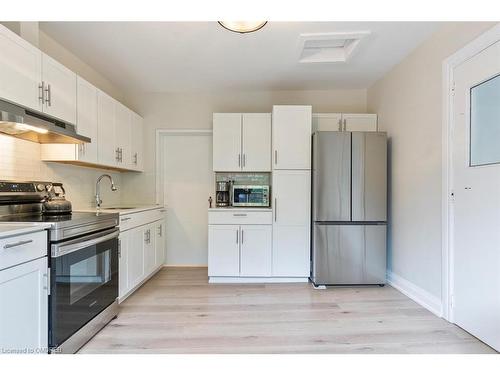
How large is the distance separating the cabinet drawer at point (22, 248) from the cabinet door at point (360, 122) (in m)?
3.37

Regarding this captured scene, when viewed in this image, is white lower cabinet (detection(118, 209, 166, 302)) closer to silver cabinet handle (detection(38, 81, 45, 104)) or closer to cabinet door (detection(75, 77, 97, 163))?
cabinet door (detection(75, 77, 97, 163))

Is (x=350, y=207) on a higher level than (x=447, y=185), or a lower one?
lower

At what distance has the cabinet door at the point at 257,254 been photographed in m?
3.24

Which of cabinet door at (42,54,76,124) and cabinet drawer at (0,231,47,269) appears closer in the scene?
cabinet drawer at (0,231,47,269)

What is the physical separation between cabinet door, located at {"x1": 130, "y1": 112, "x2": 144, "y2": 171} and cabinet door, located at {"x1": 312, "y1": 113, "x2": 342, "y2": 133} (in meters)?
2.41

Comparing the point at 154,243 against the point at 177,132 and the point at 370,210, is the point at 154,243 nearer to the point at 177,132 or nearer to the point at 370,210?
the point at 177,132

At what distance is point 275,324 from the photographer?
2201 mm

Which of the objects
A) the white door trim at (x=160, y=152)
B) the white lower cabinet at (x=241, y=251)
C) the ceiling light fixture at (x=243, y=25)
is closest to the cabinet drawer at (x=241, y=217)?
the white lower cabinet at (x=241, y=251)

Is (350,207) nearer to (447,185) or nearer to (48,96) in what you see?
(447,185)

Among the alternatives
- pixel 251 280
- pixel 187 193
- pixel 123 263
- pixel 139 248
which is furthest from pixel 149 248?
pixel 251 280

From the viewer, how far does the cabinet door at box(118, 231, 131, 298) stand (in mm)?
2520

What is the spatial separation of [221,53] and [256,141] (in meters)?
1.14

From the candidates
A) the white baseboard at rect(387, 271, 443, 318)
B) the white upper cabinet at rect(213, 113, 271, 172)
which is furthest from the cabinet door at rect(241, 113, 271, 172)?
the white baseboard at rect(387, 271, 443, 318)
